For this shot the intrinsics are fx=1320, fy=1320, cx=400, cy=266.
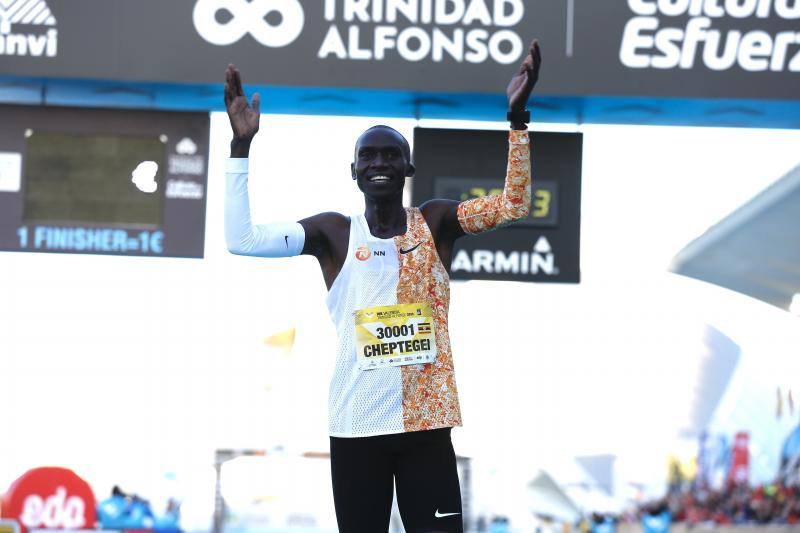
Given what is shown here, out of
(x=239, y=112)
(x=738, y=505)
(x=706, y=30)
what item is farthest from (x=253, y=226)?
(x=738, y=505)

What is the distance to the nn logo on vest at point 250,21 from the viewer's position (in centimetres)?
930

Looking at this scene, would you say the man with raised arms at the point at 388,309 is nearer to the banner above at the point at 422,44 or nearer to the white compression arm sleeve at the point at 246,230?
the white compression arm sleeve at the point at 246,230

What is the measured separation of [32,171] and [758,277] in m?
16.3

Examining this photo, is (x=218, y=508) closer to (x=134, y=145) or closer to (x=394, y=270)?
(x=134, y=145)

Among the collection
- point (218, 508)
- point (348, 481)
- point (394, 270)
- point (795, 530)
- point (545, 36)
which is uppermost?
point (545, 36)

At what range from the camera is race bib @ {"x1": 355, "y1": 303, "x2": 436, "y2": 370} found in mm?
4004

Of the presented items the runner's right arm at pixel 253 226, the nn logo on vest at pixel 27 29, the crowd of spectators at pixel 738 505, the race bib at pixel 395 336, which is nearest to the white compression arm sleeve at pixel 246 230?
the runner's right arm at pixel 253 226

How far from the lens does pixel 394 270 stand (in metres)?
4.08

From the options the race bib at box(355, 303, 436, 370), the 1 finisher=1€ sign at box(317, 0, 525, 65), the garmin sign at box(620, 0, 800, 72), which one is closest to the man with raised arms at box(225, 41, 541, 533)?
the race bib at box(355, 303, 436, 370)

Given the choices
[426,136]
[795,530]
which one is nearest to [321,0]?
[426,136]

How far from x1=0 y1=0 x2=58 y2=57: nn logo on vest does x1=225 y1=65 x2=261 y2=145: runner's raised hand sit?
5528 millimetres

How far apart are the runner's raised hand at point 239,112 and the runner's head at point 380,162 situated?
0.34 meters

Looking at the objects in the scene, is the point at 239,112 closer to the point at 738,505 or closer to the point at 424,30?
the point at 424,30

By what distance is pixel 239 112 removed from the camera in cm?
414
